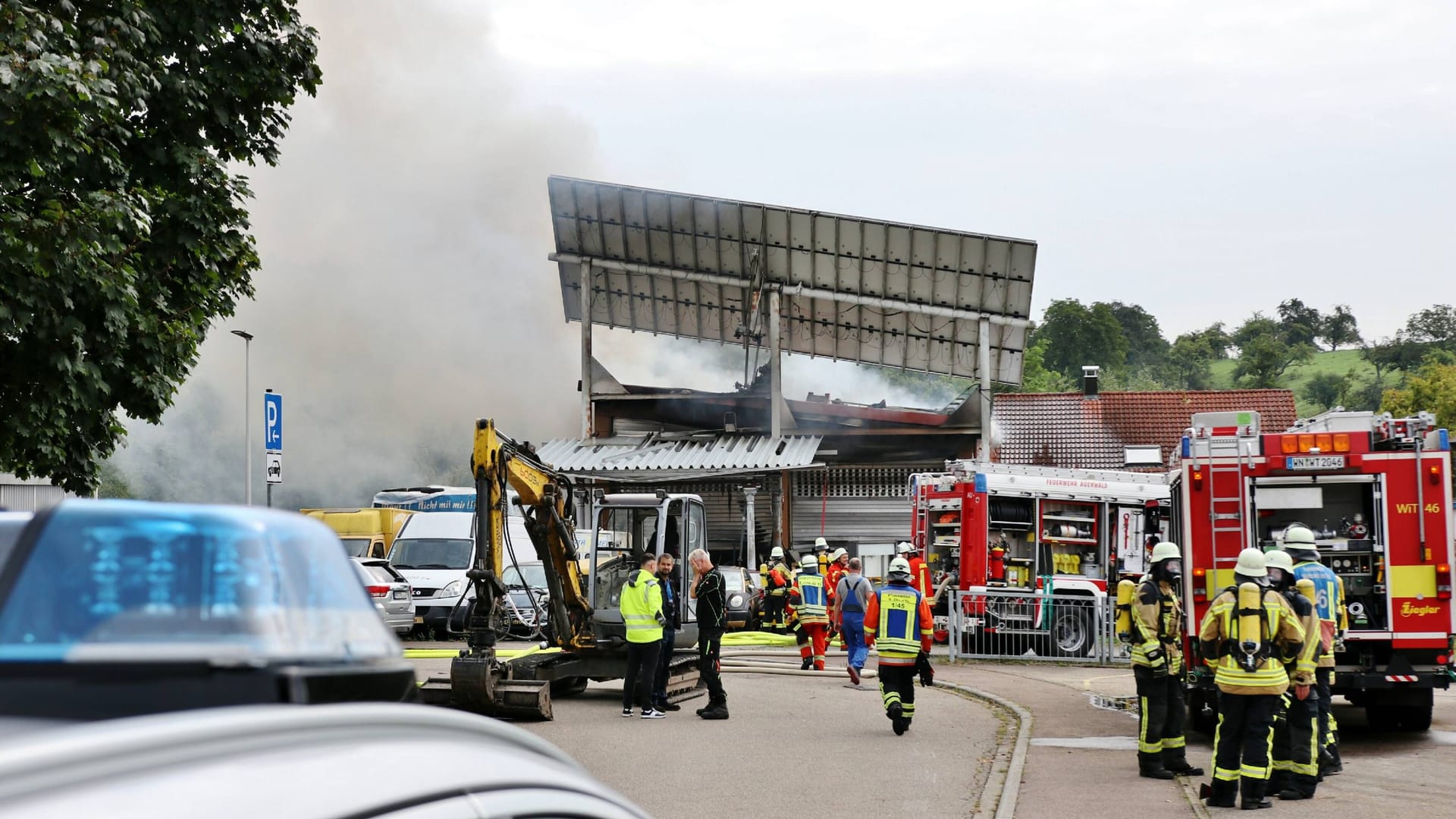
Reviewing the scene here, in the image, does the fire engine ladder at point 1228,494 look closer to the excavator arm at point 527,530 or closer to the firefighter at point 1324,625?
the firefighter at point 1324,625

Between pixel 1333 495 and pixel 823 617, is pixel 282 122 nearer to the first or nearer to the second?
pixel 823 617

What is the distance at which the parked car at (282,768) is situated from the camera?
1186mm

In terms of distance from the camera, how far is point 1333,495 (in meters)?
13.9

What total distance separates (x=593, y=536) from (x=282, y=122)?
573cm

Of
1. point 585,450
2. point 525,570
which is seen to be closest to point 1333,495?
point 525,570

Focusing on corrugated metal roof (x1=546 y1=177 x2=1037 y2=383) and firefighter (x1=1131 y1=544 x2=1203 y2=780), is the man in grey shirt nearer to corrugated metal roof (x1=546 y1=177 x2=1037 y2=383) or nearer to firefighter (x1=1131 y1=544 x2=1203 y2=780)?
firefighter (x1=1131 y1=544 x2=1203 y2=780)

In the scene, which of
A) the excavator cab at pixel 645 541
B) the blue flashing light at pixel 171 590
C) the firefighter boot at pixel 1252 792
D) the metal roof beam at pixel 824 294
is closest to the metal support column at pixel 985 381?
the metal roof beam at pixel 824 294

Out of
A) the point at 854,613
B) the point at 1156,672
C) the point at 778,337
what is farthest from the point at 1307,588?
the point at 778,337

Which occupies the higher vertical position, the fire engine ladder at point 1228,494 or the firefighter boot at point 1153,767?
the fire engine ladder at point 1228,494

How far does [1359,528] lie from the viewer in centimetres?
1368

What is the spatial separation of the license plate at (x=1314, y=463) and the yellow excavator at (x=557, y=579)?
6.74 meters

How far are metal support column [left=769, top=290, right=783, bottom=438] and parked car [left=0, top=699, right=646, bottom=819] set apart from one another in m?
32.9

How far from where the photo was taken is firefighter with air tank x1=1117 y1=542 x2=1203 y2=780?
1068 centimetres

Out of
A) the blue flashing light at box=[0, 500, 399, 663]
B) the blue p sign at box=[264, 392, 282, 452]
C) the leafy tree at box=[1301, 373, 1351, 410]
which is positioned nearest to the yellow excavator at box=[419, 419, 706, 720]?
the blue p sign at box=[264, 392, 282, 452]
